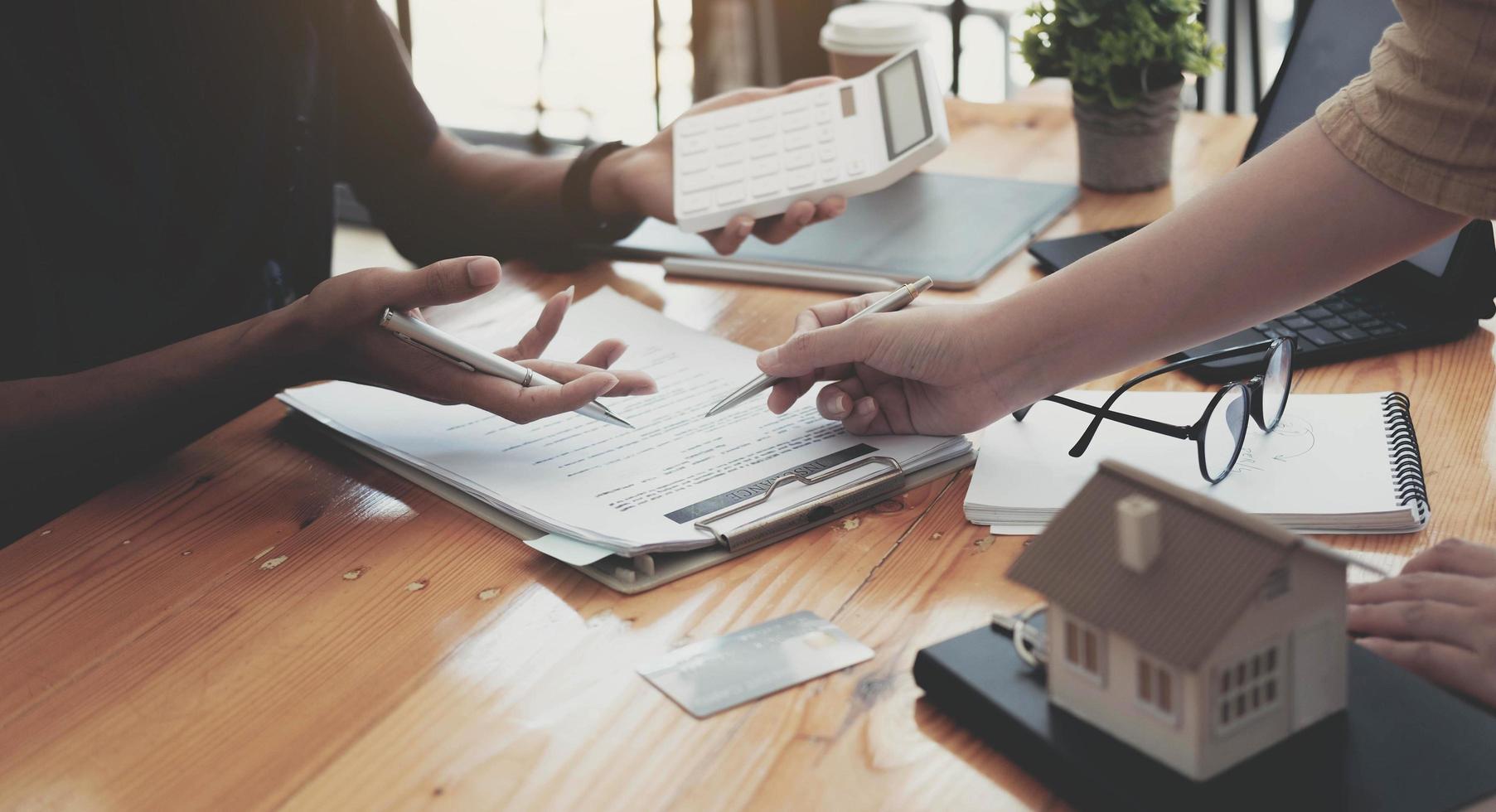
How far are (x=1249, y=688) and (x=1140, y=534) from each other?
86 millimetres

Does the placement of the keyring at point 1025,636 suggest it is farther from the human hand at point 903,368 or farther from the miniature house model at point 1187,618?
the human hand at point 903,368

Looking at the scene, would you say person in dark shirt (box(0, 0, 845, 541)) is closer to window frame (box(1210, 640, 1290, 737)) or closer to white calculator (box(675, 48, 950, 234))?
white calculator (box(675, 48, 950, 234))

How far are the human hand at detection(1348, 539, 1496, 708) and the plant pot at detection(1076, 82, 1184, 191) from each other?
0.91 m

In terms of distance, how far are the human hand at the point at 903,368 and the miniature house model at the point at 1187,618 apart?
32 cm

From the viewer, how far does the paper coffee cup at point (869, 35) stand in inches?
61.4

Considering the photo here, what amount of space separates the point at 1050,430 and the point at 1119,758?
0.39 meters

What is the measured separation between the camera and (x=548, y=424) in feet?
3.13

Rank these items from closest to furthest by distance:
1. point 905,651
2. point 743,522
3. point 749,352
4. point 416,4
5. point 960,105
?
point 905,651 < point 743,522 < point 749,352 < point 960,105 < point 416,4

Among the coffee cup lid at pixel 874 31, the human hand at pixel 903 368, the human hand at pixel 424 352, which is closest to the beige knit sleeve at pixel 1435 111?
the human hand at pixel 903 368

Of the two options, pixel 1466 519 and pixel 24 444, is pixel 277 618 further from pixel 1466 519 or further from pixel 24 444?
pixel 1466 519

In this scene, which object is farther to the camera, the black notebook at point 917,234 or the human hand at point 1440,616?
the black notebook at point 917,234

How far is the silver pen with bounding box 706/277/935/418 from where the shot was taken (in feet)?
3.09

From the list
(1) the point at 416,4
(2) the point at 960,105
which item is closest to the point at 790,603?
(2) the point at 960,105

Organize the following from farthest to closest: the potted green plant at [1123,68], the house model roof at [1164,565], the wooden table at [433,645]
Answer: the potted green plant at [1123,68], the wooden table at [433,645], the house model roof at [1164,565]
